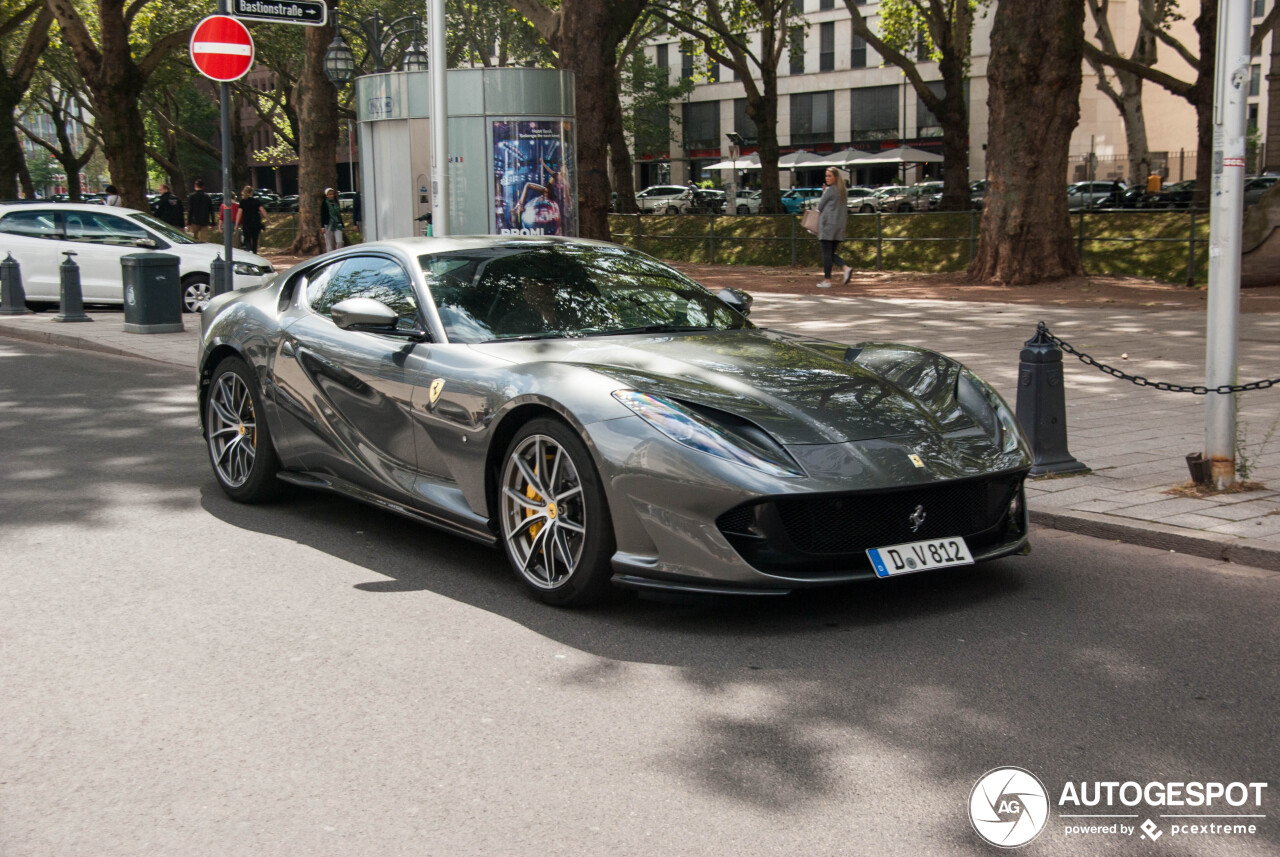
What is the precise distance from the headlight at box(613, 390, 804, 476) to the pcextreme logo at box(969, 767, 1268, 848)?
1.39 meters

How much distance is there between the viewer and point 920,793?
3.36 m

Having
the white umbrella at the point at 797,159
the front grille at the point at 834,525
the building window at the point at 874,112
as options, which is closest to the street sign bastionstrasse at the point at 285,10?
the front grille at the point at 834,525

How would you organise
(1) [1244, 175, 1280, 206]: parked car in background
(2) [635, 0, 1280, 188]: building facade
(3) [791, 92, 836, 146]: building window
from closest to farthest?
1. (1) [1244, 175, 1280, 206]: parked car in background
2. (2) [635, 0, 1280, 188]: building facade
3. (3) [791, 92, 836, 146]: building window

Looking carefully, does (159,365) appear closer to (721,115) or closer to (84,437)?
(84,437)

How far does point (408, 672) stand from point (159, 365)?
389 inches

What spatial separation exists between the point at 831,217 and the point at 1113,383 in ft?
35.9

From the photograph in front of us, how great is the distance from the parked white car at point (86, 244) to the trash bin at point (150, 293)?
9.44 ft

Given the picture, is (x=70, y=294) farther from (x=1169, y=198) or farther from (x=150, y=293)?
(x=1169, y=198)

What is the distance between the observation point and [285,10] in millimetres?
12766

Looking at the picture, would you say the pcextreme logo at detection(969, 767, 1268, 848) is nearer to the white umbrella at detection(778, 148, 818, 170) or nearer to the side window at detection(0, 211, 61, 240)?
the side window at detection(0, 211, 61, 240)

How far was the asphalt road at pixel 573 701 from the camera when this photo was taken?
3223mm

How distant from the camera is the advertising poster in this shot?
52.4 ft

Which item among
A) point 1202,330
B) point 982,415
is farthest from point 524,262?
point 1202,330

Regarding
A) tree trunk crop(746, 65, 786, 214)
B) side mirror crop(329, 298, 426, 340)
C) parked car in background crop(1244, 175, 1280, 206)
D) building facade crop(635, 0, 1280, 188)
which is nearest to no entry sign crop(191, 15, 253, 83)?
side mirror crop(329, 298, 426, 340)
